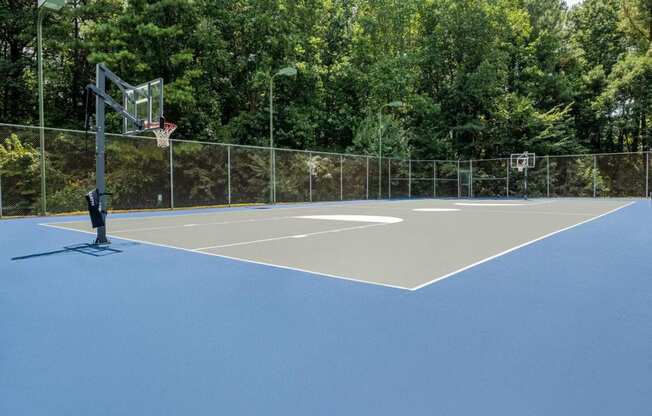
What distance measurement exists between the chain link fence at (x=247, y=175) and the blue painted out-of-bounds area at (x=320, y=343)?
9921mm

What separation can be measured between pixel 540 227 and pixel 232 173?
1260 centimetres

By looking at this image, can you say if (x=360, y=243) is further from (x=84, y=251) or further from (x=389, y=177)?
(x=389, y=177)

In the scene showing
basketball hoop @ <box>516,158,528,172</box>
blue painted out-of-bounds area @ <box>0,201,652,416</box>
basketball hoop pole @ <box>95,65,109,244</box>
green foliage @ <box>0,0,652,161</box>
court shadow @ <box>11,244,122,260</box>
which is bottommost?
blue painted out-of-bounds area @ <box>0,201,652,416</box>

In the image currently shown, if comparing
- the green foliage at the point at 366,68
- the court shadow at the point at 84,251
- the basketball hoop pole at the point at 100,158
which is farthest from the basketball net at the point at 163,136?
the green foliage at the point at 366,68

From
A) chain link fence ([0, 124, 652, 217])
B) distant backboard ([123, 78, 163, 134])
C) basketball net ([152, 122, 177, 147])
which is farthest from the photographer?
basketball net ([152, 122, 177, 147])

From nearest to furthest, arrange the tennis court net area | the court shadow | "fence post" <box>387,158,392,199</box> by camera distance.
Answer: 1. the tennis court net area
2. the court shadow
3. "fence post" <box>387,158,392,199</box>

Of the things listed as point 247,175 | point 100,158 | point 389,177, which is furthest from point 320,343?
point 389,177

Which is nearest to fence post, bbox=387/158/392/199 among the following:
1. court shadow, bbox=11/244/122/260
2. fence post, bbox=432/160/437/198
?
fence post, bbox=432/160/437/198

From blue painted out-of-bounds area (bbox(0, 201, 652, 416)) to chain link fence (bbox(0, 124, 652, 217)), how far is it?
9921mm

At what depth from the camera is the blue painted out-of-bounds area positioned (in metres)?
2.18

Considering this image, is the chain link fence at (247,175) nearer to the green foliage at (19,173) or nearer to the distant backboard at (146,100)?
the green foliage at (19,173)

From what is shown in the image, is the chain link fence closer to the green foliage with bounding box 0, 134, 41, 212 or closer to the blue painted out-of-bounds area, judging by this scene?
the green foliage with bounding box 0, 134, 41, 212

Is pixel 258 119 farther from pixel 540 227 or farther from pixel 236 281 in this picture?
pixel 236 281

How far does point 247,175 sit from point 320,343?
676 inches
